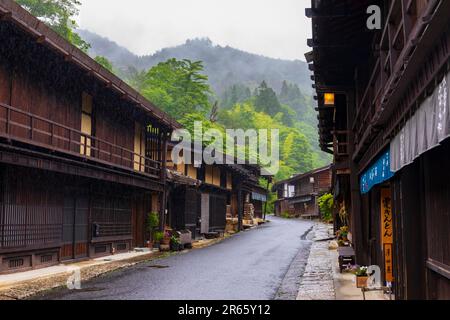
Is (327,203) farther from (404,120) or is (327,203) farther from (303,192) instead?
(303,192)

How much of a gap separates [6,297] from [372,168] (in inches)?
352

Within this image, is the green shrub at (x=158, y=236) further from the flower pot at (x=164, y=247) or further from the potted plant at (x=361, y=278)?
the potted plant at (x=361, y=278)

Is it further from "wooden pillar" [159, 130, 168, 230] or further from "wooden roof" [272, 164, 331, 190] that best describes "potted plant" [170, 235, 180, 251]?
"wooden roof" [272, 164, 331, 190]

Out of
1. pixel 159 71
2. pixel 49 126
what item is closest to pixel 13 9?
pixel 49 126

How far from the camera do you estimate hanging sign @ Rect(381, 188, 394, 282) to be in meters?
11.8

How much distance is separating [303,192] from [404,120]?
221 feet

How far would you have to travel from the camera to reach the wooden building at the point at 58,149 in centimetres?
1533

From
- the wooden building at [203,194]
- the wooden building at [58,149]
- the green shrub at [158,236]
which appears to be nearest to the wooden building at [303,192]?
the wooden building at [203,194]

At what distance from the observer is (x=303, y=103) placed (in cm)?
16825

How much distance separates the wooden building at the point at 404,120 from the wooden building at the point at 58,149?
825 cm

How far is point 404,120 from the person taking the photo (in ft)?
24.7

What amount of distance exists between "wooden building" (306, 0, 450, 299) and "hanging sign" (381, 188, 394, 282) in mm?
23

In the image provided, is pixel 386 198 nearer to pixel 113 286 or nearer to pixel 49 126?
pixel 113 286

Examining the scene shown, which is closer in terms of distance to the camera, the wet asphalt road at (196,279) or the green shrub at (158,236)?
the wet asphalt road at (196,279)
